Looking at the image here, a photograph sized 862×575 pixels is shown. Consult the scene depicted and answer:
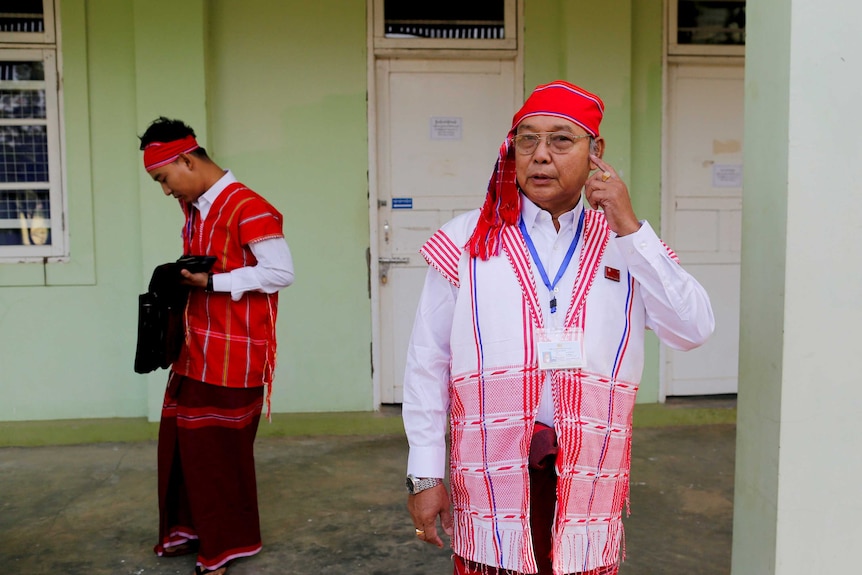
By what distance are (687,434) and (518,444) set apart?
151 inches

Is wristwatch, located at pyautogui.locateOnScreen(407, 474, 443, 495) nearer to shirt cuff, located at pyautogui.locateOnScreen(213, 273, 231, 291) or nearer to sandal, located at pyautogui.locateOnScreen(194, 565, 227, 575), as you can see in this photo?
shirt cuff, located at pyautogui.locateOnScreen(213, 273, 231, 291)

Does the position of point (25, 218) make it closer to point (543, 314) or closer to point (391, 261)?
point (391, 261)

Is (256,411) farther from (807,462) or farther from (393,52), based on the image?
(393,52)

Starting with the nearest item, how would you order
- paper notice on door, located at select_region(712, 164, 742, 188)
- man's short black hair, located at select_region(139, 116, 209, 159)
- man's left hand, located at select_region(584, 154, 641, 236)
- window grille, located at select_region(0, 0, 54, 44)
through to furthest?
man's left hand, located at select_region(584, 154, 641, 236)
man's short black hair, located at select_region(139, 116, 209, 159)
window grille, located at select_region(0, 0, 54, 44)
paper notice on door, located at select_region(712, 164, 742, 188)

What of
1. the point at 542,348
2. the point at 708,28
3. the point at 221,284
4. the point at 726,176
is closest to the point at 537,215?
the point at 542,348

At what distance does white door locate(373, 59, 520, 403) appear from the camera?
5496mm

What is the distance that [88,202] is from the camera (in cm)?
529

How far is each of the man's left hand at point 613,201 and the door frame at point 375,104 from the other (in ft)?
12.1

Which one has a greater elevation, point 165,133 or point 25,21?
point 25,21

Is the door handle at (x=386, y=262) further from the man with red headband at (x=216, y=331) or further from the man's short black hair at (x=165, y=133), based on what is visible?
the man's short black hair at (x=165, y=133)

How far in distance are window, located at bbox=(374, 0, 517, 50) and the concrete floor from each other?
101 inches

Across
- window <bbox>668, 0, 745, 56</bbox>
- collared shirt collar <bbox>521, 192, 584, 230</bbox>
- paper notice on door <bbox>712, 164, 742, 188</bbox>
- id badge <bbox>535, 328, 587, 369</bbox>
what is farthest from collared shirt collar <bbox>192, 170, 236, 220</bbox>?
paper notice on door <bbox>712, 164, 742, 188</bbox>

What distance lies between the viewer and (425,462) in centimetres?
203

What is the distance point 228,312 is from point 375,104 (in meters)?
2.46
